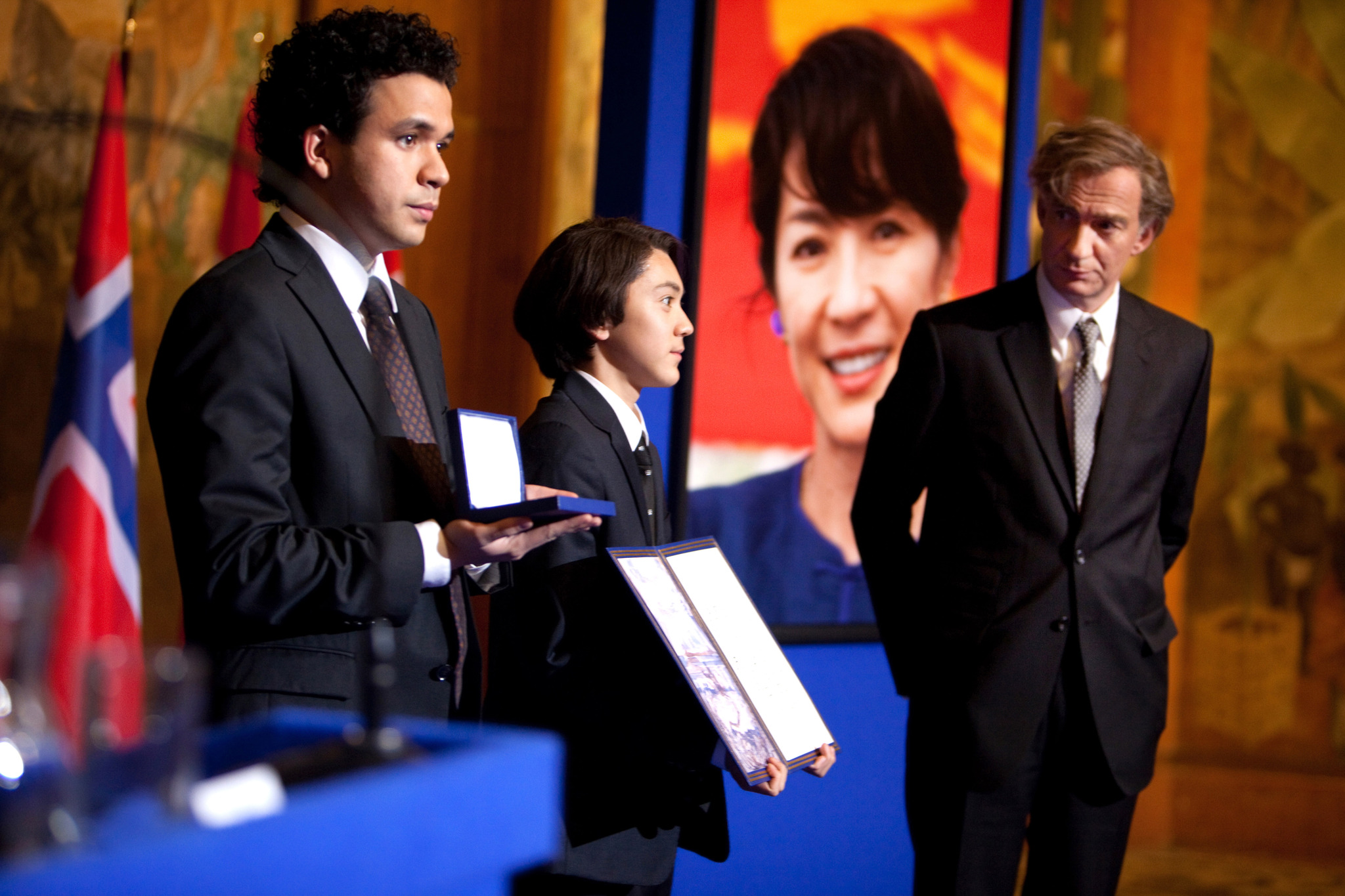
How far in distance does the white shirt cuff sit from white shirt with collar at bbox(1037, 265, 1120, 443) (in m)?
1.36

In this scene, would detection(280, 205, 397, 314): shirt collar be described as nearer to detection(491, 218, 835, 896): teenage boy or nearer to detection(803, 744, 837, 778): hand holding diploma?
detection(491, 218, 835, 896): teenage boy

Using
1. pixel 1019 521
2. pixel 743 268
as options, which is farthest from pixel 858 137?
pixel 1019 521

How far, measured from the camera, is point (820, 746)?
1.92 meters

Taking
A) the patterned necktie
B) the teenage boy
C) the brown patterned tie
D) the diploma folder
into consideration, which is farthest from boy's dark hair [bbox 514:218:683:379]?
the patterned necktie

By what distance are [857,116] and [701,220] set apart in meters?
0.82

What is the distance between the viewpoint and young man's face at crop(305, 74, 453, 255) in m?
1.68

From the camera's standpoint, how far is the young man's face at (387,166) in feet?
5.51

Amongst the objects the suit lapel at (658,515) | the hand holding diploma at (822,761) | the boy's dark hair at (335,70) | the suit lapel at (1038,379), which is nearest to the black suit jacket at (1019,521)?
the suit lapel at (1038,379)

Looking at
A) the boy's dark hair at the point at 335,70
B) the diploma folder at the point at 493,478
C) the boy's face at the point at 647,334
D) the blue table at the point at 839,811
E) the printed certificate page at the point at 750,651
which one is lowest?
the blue table at the point at 839,811

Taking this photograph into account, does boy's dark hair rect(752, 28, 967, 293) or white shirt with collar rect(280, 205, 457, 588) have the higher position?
boy's dark hair rect(752, 28, 967, 293)

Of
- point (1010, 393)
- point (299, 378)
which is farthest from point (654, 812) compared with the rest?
point (1010, 393)

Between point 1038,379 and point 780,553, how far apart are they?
138 centimetres

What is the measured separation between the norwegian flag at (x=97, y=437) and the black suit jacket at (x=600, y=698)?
1.08 m

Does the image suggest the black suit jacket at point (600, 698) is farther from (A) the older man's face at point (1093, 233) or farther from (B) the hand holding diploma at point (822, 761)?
(A) the older man's face at point (1093, 233)
